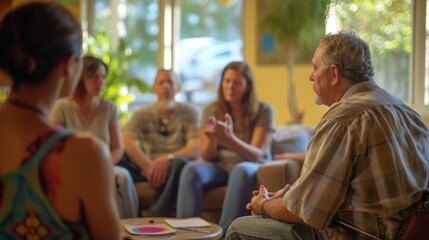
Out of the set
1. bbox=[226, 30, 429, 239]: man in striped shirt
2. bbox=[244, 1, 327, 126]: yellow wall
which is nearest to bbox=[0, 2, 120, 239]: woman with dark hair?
bbox=[226, 30, 429, 239]: man in striped shirt

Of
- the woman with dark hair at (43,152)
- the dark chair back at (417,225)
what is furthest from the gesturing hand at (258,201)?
the woman with dark hair at (43,152)

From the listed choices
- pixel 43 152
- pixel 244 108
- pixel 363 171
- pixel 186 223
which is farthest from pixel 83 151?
pixel 244 108

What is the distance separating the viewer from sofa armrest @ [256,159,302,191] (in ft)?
11.1

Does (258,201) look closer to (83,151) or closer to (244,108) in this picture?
(83,151)

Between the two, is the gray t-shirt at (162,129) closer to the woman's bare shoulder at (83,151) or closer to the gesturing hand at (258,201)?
the gesturing hand at (258,201)

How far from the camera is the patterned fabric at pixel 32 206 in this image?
3.47ft

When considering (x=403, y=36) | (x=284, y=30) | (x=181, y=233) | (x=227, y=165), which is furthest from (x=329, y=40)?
(x=284, y=30)

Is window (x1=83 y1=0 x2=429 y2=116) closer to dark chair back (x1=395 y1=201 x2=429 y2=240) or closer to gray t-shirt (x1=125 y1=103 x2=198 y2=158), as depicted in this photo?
gray t-shirt (x1=125 y1=103 x2=198 y2=158)

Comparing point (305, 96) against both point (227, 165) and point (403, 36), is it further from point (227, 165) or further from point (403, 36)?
point (227, 165)

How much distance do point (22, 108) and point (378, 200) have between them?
1.10 m

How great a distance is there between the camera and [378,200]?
1769 mm

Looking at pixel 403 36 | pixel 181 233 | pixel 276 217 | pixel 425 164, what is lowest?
pixel 181 233

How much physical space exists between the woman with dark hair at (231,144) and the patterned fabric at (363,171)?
1687 mm

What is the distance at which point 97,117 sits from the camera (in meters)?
3.77
